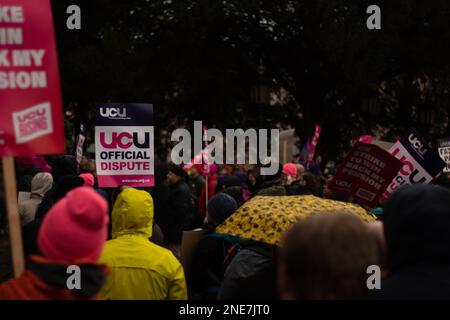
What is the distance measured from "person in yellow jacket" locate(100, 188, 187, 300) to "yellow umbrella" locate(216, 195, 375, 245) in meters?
0.43

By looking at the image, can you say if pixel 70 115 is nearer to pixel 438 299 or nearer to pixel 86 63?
pixel 86 63

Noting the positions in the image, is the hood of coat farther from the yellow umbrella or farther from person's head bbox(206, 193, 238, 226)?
person's head bbox(206, 193, 238, 226)

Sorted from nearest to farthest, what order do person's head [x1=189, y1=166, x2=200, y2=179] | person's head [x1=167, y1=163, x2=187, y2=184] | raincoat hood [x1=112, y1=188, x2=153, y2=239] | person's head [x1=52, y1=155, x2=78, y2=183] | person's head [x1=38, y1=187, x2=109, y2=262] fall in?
person's head [x1=38, y1=187, x2=109, y2=262] < raincoat hood [x1=112, y1=188, x2=153, y2=239] < person's head [x1=52, y1=155, x2=78, y2=183] < person's head [x1=167, y1=163, x2=187, y2=184] < person's head [x1=189, y1=166, x2=200, y2=179]

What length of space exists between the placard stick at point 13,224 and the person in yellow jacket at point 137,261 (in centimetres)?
91

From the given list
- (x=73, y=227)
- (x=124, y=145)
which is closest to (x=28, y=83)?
(x=73, y=227)

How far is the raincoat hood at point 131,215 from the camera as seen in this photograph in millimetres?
4305

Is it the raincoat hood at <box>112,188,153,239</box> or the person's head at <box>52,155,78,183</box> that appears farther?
the person's head at <box>52,155,78,183</box>

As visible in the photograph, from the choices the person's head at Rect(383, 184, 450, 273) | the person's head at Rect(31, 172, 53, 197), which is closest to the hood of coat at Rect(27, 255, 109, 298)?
the person's head at Rect(383, 184, 450, 273)

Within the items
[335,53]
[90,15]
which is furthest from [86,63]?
[335,53]

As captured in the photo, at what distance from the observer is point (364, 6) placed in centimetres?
2136

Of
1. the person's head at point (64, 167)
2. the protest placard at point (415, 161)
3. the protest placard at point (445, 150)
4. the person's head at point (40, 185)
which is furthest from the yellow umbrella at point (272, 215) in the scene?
the protest placard at point (445, 150)

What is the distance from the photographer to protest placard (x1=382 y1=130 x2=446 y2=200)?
280 inches

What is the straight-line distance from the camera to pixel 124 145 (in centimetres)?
731
